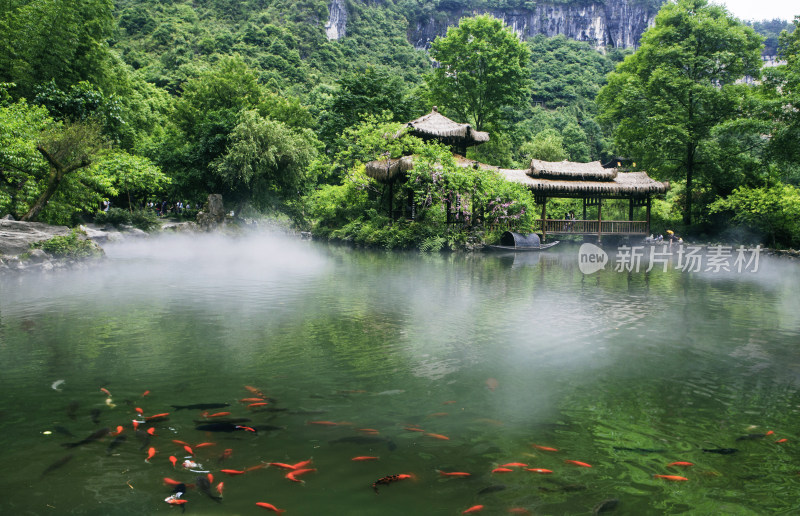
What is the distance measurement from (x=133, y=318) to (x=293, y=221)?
29209 mm

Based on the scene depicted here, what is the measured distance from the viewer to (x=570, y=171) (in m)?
26.8

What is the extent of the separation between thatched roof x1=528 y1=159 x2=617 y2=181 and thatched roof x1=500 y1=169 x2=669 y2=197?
0.24 metres

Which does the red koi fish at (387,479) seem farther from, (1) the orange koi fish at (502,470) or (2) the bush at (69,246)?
(2) the bush at (69,246)

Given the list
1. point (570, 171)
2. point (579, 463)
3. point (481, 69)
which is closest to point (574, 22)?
point (481, 69)

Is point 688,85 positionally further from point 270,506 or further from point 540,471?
point 270,506

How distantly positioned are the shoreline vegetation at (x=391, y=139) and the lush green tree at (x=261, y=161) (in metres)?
0.09

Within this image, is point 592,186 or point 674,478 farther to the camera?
point 592,186

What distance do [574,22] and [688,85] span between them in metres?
87.6

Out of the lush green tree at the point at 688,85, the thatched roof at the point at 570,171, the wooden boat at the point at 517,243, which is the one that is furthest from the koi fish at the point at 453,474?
the lush green tree at the point at 688,85

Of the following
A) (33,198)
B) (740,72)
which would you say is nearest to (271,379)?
(33,198)

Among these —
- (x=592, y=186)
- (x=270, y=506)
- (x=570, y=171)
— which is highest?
(x=570, y=171)

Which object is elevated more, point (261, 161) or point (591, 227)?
point (261, 161)

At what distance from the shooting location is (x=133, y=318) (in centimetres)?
797

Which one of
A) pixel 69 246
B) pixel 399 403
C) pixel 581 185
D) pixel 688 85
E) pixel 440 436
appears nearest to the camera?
pixel 440 436
